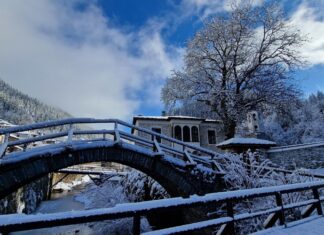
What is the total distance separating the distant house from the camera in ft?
84.8

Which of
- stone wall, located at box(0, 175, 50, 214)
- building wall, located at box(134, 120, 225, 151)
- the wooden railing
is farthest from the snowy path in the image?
building wall, located at box(134, 120, 225, 151)

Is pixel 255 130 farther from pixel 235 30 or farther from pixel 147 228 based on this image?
pixel 147 228

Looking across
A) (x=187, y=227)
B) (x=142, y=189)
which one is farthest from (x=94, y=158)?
(x=187, y=227)

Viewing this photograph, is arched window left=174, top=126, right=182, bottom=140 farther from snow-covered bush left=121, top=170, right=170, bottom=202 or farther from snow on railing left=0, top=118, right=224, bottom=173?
snow on railing left=0, top=118, right=224, bottom=173

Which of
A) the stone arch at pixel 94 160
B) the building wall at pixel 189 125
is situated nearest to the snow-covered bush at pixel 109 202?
the stone arch at pixel 94 160

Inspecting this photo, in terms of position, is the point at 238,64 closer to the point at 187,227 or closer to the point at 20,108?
the point at 187,227

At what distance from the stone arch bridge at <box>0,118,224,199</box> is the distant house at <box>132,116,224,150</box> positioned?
50.8 ft

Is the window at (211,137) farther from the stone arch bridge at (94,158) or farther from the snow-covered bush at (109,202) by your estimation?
the stone arch bridge at (94,158)

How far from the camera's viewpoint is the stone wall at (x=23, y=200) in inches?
527

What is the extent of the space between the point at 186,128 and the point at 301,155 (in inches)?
559

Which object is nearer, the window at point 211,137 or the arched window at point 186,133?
the arched window at point 186,133

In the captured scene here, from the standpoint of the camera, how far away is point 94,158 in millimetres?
8109

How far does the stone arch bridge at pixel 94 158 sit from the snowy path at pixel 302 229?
4063 millimetres

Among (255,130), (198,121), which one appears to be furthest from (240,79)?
(198,121)
